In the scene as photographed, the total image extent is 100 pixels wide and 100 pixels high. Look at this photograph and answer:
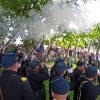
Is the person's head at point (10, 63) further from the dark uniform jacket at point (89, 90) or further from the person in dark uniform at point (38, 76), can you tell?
the person in dark uniform at point (38, 76)

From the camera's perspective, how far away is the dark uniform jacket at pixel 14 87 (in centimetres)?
521

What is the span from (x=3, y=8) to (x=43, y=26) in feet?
8.61

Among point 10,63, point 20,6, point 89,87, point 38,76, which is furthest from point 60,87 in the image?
point 20,6

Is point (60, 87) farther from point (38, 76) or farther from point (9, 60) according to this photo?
point (38, 76)

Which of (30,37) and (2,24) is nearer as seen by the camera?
(30,37)

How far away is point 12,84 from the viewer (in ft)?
17.3

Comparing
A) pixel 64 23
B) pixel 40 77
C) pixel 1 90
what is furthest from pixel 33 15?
pixel 1 90

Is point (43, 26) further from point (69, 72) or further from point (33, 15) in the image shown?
point (69, 72)

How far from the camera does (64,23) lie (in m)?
13.1

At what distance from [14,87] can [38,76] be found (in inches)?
104

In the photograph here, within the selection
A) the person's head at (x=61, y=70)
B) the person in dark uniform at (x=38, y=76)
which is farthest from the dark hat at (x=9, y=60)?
the person in dark uniform at (x=38, y=76)

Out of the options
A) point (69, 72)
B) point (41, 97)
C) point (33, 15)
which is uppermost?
point (33, 15)

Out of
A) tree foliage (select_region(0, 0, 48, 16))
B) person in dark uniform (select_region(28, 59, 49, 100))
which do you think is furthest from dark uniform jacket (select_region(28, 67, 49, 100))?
tree foliage (select_region(0, 0, 48, 16))

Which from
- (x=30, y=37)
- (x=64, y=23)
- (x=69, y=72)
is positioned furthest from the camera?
(x=30, y=37)
